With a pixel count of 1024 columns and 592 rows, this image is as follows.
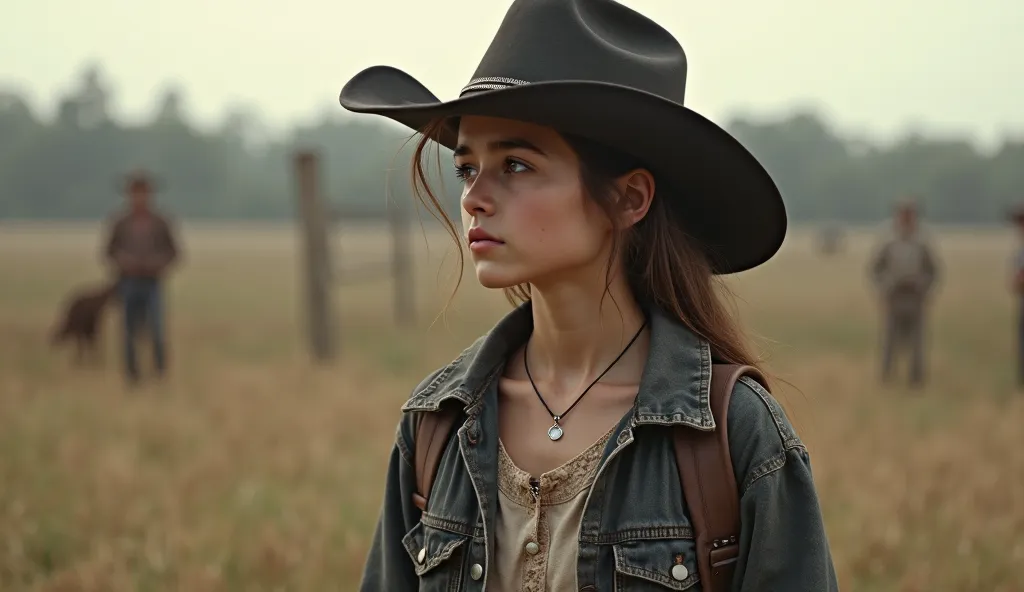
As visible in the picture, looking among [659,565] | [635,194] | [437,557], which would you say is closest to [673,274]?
[635,194]

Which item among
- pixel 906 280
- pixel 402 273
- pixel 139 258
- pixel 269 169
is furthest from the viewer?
pixel 269 169

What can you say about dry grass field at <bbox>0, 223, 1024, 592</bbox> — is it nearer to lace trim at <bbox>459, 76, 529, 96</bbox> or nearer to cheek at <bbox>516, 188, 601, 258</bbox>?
cheek at <bbox>516, 188, 601, 258</bbox>

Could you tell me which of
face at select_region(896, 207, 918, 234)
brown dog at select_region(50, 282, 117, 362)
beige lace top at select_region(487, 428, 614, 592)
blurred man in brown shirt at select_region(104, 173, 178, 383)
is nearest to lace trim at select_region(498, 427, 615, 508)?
beige lace top at select_region(487, 428, 614, 592)

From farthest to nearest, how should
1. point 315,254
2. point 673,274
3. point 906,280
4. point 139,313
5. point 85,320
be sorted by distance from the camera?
point 315,254, point 85,320, point 906,280, point 139,313, point 673,274

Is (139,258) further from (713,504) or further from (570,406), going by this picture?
(713,504)

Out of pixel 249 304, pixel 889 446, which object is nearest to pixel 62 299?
pixel 249 304

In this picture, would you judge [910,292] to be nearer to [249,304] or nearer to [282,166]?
[249,304]

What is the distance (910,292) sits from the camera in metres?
10.8

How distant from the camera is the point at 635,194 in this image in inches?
91.0

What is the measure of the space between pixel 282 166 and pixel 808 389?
359ft

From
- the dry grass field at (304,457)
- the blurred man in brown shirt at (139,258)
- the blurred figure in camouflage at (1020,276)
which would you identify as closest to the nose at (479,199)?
the dry grass field at (304,457)

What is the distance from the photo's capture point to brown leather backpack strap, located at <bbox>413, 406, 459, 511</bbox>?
238cm

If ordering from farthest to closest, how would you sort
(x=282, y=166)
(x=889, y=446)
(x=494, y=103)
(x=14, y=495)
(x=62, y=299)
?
1. (x=282, y=166)
2. (x=62, y=299)
3. (x=889, y=446)
4. (x=14, y=495)
5. (x=494, y=103)

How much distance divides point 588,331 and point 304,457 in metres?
5.02
